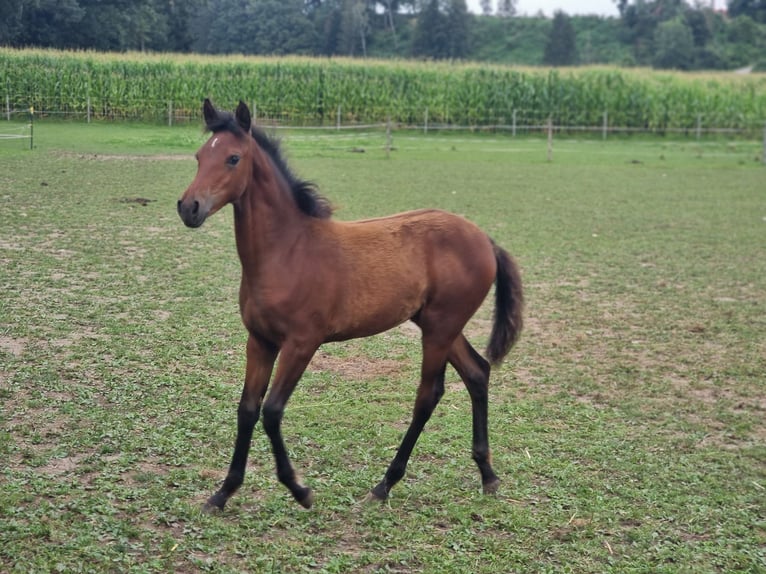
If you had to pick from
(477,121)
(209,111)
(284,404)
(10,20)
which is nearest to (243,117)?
(209,111)

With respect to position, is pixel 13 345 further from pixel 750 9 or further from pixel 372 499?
pixel 750 9

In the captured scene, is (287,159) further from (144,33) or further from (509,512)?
(144,33)

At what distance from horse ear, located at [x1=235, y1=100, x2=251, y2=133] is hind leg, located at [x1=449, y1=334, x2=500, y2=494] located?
1.64 meters

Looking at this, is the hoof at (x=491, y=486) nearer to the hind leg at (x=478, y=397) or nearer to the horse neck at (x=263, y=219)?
the hind leg at (x=478, y=397)

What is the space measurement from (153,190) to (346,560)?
41.5ft

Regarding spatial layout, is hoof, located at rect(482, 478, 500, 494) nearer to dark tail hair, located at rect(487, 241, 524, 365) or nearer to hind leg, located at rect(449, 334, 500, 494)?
hind leg, located at rect(449, 334, 500, 494)

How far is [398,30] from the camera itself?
65.2 m

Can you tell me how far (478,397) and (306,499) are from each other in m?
1.15

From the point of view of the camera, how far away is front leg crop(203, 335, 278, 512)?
13.0ft

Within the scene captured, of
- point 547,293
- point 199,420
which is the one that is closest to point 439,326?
point 199,420

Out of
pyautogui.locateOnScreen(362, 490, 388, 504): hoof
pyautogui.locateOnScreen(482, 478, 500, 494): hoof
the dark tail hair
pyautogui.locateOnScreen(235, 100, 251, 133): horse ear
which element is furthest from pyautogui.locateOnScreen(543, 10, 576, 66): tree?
pyautogui.locateOnScreen(362, 490, 388, 504): hoof

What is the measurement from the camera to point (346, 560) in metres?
3.55

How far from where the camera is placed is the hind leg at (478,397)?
14.5ft

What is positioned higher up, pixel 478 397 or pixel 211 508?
pixel 478 397
